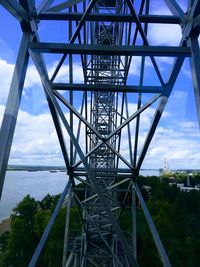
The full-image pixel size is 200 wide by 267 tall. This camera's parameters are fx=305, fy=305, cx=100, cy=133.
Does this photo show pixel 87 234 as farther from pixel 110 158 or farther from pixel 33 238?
pixel 33 238

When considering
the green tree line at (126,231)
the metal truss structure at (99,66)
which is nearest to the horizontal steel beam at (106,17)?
the metal truss structure at (99,66)

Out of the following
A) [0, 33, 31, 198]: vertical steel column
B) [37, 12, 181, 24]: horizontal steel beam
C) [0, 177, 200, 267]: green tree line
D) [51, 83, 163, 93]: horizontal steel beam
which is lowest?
[0, 177, 200, 267]: green tree line

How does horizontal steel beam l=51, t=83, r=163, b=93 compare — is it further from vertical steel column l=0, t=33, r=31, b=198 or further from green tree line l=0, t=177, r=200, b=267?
green tree line l=0, t=177, r=200, b=267

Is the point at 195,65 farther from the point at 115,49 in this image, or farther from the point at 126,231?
the point at 126,231

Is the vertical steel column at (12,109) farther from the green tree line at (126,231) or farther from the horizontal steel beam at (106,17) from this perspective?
the green tree line at (126,231)


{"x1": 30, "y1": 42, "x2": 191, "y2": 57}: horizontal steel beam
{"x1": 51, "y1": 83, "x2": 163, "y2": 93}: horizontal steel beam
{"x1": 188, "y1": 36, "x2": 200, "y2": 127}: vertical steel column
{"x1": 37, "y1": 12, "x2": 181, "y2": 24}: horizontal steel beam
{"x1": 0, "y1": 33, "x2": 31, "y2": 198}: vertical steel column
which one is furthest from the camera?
{"x1": 51, "y1": 83, "x2": 163, "y2": 93}: horizontal steel beam

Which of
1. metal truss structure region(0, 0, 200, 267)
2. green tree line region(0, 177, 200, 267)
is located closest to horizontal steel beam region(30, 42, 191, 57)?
metal truss structure region(0, 0, 200, 267)

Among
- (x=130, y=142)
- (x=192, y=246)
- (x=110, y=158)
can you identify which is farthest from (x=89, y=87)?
(x=192, y=246)

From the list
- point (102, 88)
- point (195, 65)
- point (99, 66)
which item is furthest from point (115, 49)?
point (99, 66)
